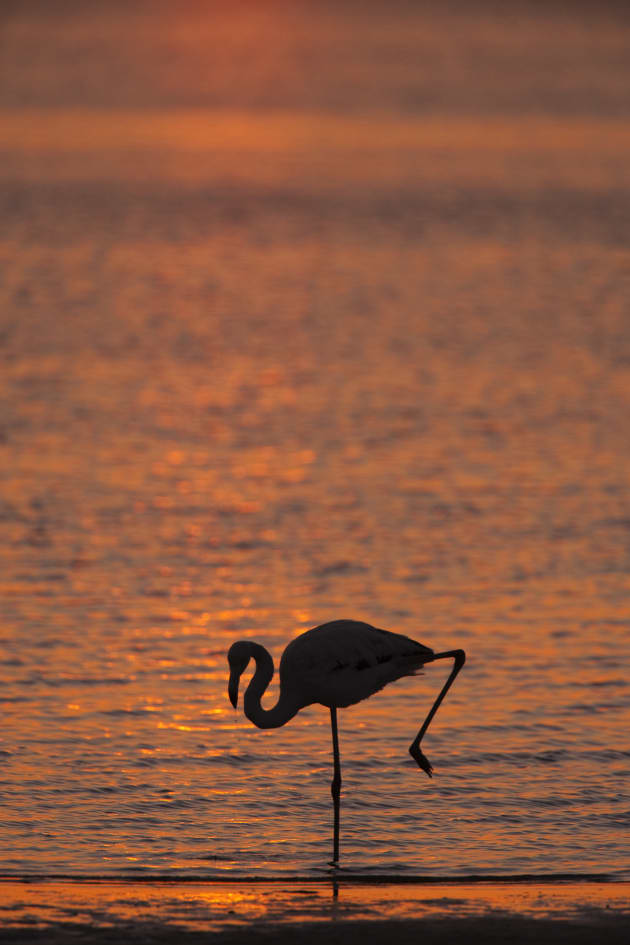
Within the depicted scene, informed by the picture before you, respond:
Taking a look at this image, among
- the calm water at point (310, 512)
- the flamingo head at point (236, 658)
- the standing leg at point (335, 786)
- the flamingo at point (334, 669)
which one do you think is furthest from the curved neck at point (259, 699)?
the calm water at point (310, 512)

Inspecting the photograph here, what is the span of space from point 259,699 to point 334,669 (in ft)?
1.60

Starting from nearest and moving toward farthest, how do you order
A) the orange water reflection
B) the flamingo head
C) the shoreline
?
the shoreline, the orange water reflection, the flamingo head

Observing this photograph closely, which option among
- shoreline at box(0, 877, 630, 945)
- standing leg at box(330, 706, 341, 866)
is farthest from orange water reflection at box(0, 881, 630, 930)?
standing leg at box(330, 706, 341, 866)

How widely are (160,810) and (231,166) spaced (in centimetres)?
5784

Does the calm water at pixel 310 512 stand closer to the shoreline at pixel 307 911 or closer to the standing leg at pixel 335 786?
the standing leg at pixel 335 786

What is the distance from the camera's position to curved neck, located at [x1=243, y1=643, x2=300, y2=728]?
11.4m

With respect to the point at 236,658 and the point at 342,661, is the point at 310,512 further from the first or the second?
the point at 236,658

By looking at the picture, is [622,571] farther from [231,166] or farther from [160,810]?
[231,166]

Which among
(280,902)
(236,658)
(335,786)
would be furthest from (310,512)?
(280,902)

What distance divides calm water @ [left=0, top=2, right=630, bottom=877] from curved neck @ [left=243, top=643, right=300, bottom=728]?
28.9 inches

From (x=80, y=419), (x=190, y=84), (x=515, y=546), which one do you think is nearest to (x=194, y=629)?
(x=515, y=546)

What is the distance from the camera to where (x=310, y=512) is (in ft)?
69.0

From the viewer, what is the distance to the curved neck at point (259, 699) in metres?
11.4

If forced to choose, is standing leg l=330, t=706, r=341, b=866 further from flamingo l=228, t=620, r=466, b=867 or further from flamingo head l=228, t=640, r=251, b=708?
flamingo head l=228, t=640, r=251, b=708
